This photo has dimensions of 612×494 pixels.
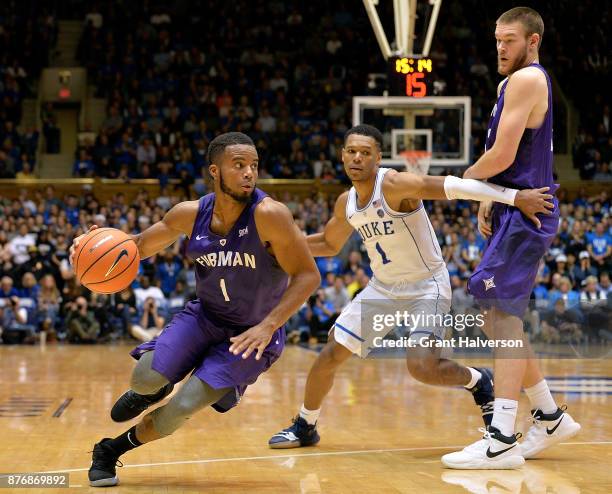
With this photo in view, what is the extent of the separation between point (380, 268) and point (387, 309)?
268 millimetres

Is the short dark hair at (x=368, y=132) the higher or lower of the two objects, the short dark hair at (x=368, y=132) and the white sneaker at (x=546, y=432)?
the higher

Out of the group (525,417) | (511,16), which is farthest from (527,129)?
(525,417)

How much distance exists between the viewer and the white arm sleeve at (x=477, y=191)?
5047mm

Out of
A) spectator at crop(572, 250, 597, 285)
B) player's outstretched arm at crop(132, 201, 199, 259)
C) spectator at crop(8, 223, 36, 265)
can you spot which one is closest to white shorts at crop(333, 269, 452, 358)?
player's outstretched arm at crop(132, 201, 199, 259)

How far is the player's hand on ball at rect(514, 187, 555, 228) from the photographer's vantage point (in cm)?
498

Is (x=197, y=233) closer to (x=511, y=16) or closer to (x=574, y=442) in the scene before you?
(x=511, y=16)

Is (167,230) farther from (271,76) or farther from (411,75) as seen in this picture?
(271,76)

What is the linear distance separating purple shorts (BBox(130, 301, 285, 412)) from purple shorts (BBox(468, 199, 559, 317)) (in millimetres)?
1097

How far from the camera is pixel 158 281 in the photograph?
16.1m

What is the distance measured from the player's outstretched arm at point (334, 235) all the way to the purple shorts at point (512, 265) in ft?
3.69

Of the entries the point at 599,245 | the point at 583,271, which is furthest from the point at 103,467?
the point at 599,245

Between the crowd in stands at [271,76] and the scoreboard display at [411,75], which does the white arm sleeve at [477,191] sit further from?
the crowd in stands at [271,76]

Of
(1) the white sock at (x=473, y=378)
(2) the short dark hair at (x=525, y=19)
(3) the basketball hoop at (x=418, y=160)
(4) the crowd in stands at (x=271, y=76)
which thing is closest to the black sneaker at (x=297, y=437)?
(1) the white sock at (x=473, y=378)

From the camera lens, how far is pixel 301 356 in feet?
42.3
